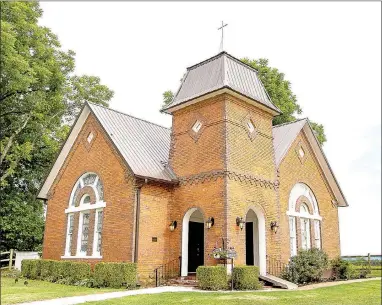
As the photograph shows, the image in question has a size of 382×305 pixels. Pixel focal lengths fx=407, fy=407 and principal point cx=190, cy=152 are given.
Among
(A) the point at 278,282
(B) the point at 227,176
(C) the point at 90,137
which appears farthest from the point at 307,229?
(C) the point at 90,137

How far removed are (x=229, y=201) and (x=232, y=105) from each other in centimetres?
405

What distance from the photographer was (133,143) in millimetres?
18172

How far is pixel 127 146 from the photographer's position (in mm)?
17594

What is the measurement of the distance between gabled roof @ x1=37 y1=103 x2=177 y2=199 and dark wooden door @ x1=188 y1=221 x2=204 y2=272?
2699mm

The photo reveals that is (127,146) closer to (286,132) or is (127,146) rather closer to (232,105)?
(232,105)

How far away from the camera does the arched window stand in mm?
→ 17344

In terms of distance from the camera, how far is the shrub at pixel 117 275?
14.1m

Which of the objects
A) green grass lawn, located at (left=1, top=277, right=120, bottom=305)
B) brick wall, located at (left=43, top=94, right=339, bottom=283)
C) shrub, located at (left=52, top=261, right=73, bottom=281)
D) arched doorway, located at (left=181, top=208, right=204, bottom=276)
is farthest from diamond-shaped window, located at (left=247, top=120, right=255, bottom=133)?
shrub, located at (left=52, top=261, right=73, bottom=281)

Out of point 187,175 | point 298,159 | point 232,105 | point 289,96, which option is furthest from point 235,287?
point 289,96

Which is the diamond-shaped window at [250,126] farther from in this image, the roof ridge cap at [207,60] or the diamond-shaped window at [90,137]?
the diamond-shaped window at [90,137]

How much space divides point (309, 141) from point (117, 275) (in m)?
12.3

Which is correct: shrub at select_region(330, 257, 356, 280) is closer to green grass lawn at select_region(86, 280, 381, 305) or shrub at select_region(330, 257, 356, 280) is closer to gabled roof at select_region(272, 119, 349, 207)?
gabled roof at select_region(272, 119, 349, 207)

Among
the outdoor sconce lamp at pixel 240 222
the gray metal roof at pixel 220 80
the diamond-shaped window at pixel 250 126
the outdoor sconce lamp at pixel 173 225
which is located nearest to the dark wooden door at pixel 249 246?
the outdoor sconce lamp at pixel 240 222

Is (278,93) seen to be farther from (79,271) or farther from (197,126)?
(79,271)
